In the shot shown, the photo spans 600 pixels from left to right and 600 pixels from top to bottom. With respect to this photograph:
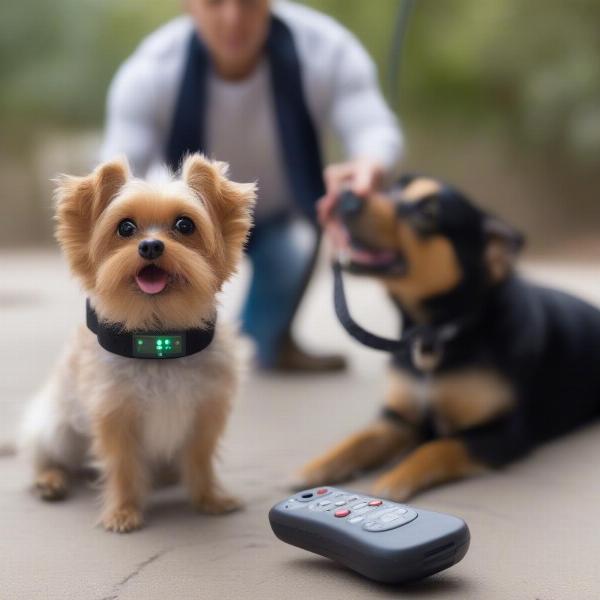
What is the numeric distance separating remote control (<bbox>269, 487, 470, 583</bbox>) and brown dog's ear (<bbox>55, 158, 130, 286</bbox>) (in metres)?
0.47

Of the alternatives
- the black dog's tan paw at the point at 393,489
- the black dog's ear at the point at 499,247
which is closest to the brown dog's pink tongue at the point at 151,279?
the black dog's tan paw at the point at 393,489

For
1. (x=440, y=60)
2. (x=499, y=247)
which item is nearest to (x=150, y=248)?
(x=499, y=247)

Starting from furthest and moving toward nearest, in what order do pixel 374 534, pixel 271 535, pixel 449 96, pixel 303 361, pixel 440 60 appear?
pixel 449 96 < pixel 440 60 < pixel 303 361 < pixel 271 535 < pixel 374 534

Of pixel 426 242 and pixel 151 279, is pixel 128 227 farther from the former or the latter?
pixel 426 242

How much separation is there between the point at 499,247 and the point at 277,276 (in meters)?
1.08

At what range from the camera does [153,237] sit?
4.02 ft

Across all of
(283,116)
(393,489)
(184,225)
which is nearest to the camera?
(184,225)

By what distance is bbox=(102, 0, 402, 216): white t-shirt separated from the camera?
2299 mm

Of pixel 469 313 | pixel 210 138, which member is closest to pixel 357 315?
pixel 210 138

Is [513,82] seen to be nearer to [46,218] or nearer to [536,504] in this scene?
[46,218]

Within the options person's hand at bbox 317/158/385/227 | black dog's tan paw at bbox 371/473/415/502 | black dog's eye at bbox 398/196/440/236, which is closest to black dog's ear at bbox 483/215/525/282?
black dog's eye at bbox 398/196/440/236

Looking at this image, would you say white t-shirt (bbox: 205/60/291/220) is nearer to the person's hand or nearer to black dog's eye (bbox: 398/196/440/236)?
the person's hand

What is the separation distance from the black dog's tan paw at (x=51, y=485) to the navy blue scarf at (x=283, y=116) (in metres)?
0.84

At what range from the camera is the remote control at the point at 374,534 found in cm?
113
